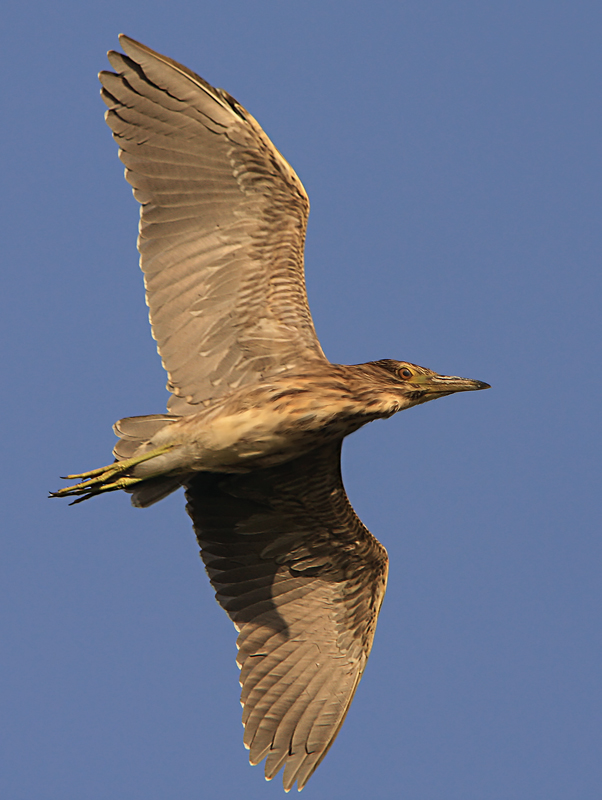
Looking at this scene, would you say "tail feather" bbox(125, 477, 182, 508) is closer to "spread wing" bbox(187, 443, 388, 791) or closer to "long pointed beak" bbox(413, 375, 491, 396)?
"spread wing" bbox(187, 443, 388, 791)

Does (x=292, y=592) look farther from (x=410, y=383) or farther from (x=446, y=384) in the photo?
(x=446, y=384)

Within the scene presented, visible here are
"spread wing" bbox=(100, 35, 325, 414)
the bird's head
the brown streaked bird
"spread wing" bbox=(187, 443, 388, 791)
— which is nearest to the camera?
the brown streaked bird

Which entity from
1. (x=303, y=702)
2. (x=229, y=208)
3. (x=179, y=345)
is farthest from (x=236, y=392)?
(x=303, y=702)

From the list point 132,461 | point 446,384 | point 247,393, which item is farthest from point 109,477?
point 446,384

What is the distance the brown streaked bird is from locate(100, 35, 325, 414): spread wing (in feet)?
0.04

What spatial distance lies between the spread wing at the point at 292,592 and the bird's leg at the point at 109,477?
82 cm

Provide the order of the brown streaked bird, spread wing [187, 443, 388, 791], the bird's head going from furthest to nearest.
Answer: spread wing [187, 443, 388, 791]
the bird's head
the brown streaked bird

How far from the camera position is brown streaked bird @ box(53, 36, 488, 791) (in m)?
9.84

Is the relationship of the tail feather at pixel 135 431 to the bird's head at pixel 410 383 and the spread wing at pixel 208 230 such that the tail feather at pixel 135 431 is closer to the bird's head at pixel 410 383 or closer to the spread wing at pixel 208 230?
the spread wing at pixel 208 230

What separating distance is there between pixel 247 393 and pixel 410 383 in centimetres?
149

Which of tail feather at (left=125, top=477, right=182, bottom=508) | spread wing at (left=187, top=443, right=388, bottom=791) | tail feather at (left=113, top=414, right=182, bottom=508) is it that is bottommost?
A: spread wing at (left=187, top=443, right=388, bottom=791)

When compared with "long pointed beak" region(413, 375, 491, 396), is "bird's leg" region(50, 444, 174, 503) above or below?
below

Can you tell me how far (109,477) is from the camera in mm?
9875

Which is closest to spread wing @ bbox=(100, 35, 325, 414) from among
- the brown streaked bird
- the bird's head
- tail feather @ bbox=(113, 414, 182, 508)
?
the brown streaked bird
